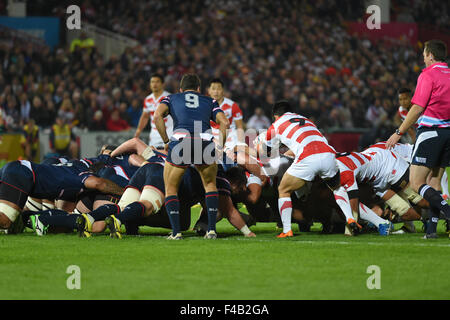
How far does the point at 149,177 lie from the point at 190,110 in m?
0.97

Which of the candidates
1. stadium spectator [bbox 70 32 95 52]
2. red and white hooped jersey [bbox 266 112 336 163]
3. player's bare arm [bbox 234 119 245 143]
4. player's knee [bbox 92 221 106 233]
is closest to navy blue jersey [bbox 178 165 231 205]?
red and white hooped jersey [bbox 266 112 336 163]

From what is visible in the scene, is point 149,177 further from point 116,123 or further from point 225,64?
point 225,64

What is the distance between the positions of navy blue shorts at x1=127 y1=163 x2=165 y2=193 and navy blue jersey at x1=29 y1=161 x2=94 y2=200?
0.63 m

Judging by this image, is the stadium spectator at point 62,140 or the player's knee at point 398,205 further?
the stadium spectator at point 62,140

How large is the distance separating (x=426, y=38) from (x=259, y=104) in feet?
Result: 34.7

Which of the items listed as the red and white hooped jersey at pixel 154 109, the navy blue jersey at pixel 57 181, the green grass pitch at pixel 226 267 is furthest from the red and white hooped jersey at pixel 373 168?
the red and white hooped jersey at pixel 154 109

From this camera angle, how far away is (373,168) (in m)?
8.68

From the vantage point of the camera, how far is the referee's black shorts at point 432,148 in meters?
7.59

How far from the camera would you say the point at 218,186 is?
27.9 feet

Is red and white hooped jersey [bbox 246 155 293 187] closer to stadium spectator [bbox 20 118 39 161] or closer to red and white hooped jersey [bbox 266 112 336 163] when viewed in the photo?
red and white hooped jersey [bbox 266 112 336 163]

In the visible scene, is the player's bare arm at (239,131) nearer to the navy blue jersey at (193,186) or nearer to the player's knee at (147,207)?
the navy blue jersey at (193,186)

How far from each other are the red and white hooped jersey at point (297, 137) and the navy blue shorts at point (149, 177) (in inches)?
52.9

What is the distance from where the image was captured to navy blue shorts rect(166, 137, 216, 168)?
7797 millimetres
